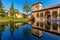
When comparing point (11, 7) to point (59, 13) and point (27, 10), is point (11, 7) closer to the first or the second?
point (27, 10)

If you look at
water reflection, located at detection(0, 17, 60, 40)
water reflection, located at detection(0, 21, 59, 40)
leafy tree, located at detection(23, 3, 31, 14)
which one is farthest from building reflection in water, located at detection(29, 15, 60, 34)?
leafy tree, located at detection(23, 3, 31, 14)

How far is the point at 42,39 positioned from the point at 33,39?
73 cm

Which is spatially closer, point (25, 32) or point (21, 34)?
point (21, 34)

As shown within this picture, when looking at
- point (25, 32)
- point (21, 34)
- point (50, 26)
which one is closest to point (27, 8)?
point (50, 26)

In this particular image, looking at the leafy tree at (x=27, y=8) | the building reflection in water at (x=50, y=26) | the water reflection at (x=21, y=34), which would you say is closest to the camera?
the water reflection at (x=21, y=34)

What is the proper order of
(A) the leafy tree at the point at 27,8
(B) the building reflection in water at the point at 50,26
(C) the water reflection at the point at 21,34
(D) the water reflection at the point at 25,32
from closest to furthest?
(C) the water reflection at the point at 21,34
(D) the water reflection at the point at 25,32
(B) the building reflection in water at the point at 50,26
(A) the leafy tree at the point at 27,8

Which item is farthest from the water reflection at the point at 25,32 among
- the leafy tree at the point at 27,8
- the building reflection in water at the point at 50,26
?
the leafy tree at the point at 27,8

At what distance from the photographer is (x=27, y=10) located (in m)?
70.7

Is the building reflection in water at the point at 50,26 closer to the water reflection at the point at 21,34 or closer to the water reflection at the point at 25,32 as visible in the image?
the water reflection at the point at 25,32

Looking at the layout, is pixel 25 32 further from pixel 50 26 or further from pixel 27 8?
pixel 27 8

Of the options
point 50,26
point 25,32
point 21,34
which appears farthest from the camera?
point 50,26

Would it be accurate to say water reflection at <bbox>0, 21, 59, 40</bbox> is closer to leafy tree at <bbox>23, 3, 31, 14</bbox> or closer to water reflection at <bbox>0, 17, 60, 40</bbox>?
water reflection at <bbox>0, 17, 60, 40</bbox>

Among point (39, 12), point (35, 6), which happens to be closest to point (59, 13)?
point (39, 12)

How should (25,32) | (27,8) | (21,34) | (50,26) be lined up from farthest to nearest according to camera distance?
(27,8) → (50,26) → (25,32) → (21,34)
